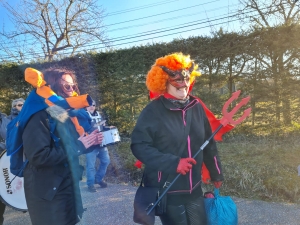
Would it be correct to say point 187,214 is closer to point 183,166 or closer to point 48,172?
point 183,166

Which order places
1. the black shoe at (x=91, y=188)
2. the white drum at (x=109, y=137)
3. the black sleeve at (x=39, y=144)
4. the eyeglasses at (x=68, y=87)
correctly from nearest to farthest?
the black sleeve at (x=39, y=144) → the eyeglasses at (x=68, y=87) → the white drum at (x=109, y=137) → the black shoe at (x=91, y=188)

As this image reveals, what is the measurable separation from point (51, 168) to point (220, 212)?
1270 millimetres

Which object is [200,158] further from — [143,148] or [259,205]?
[259,205]

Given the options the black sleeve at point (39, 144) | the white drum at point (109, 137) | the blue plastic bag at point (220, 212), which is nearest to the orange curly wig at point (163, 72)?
the black sleeve at point (39, 144)

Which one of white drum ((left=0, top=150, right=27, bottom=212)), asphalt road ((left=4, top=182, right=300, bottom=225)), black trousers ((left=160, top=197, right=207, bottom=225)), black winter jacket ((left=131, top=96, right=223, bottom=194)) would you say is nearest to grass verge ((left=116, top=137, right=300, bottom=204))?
asphalt road ((left=4, top=182, right=300, bottom=225))

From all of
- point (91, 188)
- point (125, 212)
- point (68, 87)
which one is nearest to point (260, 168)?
point (125, 212)

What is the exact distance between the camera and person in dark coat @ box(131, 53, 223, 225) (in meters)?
2.06

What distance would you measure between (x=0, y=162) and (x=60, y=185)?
1980mm

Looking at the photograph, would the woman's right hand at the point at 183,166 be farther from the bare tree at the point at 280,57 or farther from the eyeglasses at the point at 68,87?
the bare tree at the point at 280,57

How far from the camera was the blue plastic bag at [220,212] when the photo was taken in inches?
85.7

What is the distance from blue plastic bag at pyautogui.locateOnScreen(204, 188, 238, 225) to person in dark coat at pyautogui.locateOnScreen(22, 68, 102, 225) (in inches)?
38.8

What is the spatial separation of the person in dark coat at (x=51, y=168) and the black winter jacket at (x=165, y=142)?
1.30 feet

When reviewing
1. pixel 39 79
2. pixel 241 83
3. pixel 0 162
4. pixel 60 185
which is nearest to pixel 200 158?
pixel 60 185

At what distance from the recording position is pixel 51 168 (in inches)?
79.4
